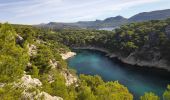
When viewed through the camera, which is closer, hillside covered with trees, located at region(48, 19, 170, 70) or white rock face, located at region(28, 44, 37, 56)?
white rock face, located at region(28, 44, 37, 56)

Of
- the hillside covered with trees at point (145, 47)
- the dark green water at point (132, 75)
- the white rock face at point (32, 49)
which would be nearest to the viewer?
the white rock face at point (32, 49)

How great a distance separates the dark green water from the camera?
87.2m

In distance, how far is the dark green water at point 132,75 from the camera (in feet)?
286

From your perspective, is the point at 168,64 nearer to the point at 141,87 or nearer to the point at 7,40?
the point at 141,87

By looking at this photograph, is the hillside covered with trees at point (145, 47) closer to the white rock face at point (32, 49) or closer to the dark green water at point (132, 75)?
the dark green water at point (132, 75)

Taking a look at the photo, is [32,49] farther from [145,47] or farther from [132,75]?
[145,47]

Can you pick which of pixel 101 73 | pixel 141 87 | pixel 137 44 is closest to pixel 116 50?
pixel 137 44

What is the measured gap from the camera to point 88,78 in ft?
238

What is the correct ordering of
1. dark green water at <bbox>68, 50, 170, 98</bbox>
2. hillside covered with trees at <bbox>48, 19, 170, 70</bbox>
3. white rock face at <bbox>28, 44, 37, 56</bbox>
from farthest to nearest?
hillside covered with trees at <bbox>48, 19, 170, 70</bbox> < dark green water at <bbox>68, 50, 170, 98</bbox> < white rock face at <bbox>28, 44, 37, 56</bbox>

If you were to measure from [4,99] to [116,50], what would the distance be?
143 metres

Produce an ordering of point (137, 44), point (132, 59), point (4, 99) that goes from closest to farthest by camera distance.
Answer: point (4, 99) < point (132, 59) < point (137, 44)

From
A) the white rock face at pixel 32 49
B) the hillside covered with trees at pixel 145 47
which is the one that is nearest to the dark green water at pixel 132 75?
the hillside covered with trees at pixel 145 47

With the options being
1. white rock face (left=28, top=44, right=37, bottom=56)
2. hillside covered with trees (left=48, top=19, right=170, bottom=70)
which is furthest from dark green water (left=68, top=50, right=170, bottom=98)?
white rock face (left=28, top=44, right=37, bottom=56)

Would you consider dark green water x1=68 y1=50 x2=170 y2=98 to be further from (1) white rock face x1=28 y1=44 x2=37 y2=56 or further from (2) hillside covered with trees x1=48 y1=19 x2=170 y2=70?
(1) white rock face x1=28 y1=44 x2=37 y2=56
